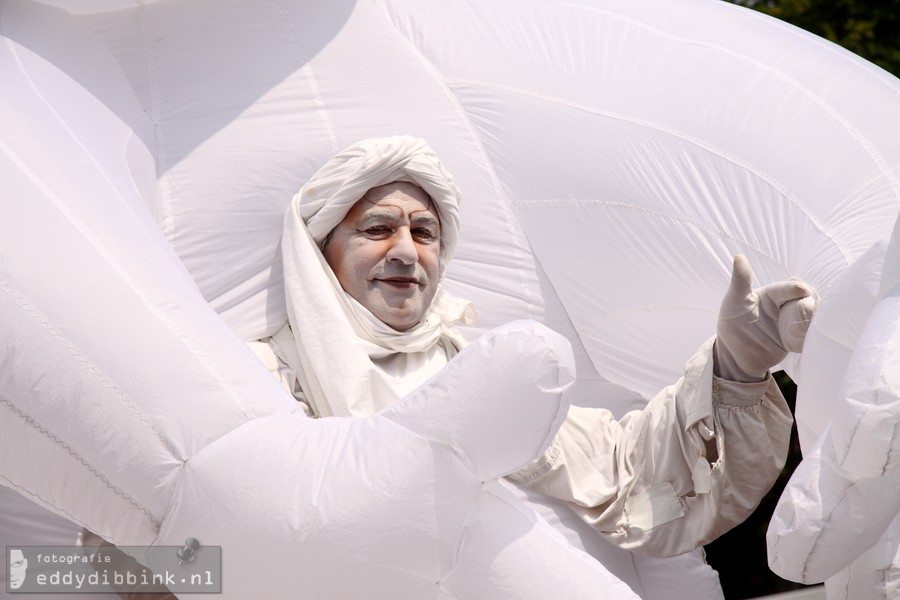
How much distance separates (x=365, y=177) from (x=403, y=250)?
0.16 metres

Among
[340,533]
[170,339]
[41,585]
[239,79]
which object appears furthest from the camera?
[239,79]

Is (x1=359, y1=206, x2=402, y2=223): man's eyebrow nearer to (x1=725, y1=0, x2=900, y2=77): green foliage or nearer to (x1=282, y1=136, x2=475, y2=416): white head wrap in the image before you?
(x1=282, y1=136, x2=475, y2=416): white head wrap

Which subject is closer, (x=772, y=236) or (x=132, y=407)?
(x=132, y=407)

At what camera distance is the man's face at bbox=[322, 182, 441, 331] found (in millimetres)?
2402

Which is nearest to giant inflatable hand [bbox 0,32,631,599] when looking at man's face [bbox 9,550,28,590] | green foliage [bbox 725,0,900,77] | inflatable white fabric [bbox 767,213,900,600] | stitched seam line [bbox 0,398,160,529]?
stitched seam line [bbox 0,398,160,529]

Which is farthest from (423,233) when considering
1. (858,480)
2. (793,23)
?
(793,23)

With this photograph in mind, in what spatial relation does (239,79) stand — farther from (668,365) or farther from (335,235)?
(668,365)

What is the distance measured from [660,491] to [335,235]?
0.80 meters

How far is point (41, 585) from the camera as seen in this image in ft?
6.66

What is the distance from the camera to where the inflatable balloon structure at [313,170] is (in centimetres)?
161

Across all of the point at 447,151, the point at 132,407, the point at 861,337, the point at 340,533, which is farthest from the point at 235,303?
the point at 861,337

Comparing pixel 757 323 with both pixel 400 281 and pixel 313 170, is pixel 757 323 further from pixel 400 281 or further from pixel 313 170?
pixel 313 170

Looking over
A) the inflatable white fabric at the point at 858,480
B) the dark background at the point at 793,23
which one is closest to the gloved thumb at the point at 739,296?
the inflatable white fabric at the point at 858,480

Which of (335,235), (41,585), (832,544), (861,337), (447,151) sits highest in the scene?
(447,151)
